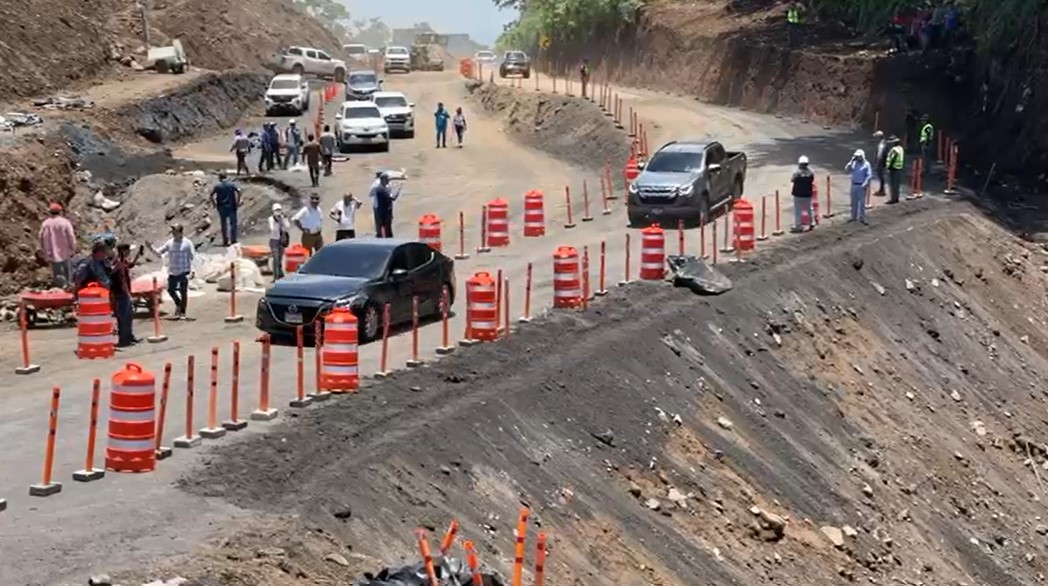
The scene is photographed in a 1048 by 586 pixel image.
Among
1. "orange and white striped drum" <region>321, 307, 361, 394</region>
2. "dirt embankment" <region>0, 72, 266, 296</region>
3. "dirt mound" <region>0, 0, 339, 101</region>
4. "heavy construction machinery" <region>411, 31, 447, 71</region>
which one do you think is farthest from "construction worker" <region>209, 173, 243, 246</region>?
"heavy construction machinery" <region>411, 31, 447, 71</region>

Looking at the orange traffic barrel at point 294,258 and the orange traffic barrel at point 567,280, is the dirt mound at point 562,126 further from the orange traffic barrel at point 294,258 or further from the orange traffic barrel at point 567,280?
the orange traffic barrel at point 567,280

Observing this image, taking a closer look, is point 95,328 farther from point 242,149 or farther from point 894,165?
point 242,149

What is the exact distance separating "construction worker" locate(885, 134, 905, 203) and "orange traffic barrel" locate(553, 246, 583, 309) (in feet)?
48.8

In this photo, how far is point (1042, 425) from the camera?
30.9 m

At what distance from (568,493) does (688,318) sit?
27.4 feet

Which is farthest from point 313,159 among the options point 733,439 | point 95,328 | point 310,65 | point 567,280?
point 310,65

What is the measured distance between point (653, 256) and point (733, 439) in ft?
20.9

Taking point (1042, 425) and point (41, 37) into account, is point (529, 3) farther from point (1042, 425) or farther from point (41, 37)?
point (1042, 425)

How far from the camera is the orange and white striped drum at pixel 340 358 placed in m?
20.2

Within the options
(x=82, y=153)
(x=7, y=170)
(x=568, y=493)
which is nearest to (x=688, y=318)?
(x=568, y=493)

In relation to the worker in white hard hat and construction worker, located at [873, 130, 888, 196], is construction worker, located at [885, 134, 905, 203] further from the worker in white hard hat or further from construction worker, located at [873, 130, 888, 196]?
the worker in white hard hat

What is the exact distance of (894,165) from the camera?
129 ft

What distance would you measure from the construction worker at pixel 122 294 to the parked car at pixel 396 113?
116 feet

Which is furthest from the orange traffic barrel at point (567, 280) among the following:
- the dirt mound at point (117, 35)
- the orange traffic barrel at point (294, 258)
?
the dirt mound at point (117, 35)
